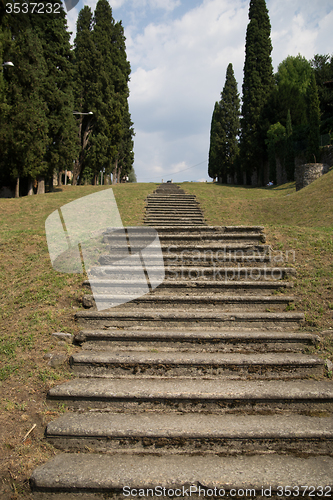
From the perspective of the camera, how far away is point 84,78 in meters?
23.5

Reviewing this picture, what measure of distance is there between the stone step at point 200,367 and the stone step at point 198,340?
0.73 feet

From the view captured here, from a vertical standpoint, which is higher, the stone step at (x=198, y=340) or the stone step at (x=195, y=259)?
the stone step at (x=195, y=259)

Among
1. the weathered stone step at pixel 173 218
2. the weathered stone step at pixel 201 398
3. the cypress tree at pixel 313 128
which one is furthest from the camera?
the cypress tree at pixel 313 128

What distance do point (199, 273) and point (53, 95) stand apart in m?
16.7

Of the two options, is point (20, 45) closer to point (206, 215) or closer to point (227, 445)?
point (206, 215)

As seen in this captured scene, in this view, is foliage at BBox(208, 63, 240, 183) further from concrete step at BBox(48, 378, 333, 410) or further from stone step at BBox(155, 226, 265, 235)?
concrete step at BBox(48, 378, 333, 410)

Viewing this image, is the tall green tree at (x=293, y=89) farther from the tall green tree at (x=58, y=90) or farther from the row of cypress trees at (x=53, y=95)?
the tall green tree at (x=58, y=90)

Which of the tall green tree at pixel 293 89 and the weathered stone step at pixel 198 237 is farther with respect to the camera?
the tall green tree at pixel 293 89

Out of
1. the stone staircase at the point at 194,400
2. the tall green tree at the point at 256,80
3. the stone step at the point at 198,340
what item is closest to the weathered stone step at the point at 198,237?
the stone staircase at the point at 194,400

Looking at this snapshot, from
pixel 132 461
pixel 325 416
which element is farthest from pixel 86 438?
pixel 325 416

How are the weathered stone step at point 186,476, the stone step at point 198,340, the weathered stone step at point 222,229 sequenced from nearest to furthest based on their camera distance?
the weathered stone step at point 186,476 < the stone step at point 198,340 < the weathered stone step at point 222,229

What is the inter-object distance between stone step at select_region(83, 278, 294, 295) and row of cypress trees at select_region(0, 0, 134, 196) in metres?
12.7

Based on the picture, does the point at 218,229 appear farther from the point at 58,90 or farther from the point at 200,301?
the point at 58,90

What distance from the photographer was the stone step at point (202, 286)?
384 centimetres
